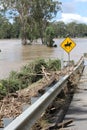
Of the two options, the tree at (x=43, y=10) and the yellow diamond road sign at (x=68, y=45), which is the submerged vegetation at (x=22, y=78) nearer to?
the yellow diamond road sign at (x=68, y=45)

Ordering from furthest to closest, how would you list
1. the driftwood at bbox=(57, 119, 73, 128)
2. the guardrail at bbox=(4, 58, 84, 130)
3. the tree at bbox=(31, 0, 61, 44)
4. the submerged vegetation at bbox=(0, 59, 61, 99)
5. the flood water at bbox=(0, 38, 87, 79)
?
the tree at bbox=(31, 0, 61, 44) < the flood water at bbox=(0, 38, 87, 79) < the submerged vegetation at bbox=(0, 59, 61, 99) < the driftwood at bbox=(57, 119, 73, 128) < the guardrail at bbox=(4, 58, 84, 130)

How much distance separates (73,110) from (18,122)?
491 cm

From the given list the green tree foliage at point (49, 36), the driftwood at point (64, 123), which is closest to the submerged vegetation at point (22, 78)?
the driftwood at point (64, 123)

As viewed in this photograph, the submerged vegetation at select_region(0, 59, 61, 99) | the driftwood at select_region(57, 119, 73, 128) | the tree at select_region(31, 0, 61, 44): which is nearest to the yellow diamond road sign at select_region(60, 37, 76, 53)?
the submerged vegetation at select_region(0, 59, 61, 99)

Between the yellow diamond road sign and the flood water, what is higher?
the yellow diamond road sign

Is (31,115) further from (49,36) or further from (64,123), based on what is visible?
(49,36)

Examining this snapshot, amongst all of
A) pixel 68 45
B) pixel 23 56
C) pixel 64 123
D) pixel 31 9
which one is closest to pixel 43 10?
pixel 31 9

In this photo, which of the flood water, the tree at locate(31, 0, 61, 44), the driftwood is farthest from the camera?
the tree at locate(31, 0, 61, 44)

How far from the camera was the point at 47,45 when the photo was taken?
88812 mm

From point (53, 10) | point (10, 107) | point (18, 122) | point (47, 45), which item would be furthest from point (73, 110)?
point (53, 10)

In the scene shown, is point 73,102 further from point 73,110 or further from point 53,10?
point 53,10

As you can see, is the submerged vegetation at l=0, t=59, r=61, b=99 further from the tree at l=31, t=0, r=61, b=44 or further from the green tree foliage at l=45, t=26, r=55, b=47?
the tree at l=31, t=0, r=61, b=44

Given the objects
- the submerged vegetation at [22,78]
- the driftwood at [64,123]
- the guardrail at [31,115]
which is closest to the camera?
the guardrail at [31,115]

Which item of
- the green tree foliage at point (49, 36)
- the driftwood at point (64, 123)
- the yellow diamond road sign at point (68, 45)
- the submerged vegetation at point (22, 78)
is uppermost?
the yellow diamond road sign at point (68, 45)
